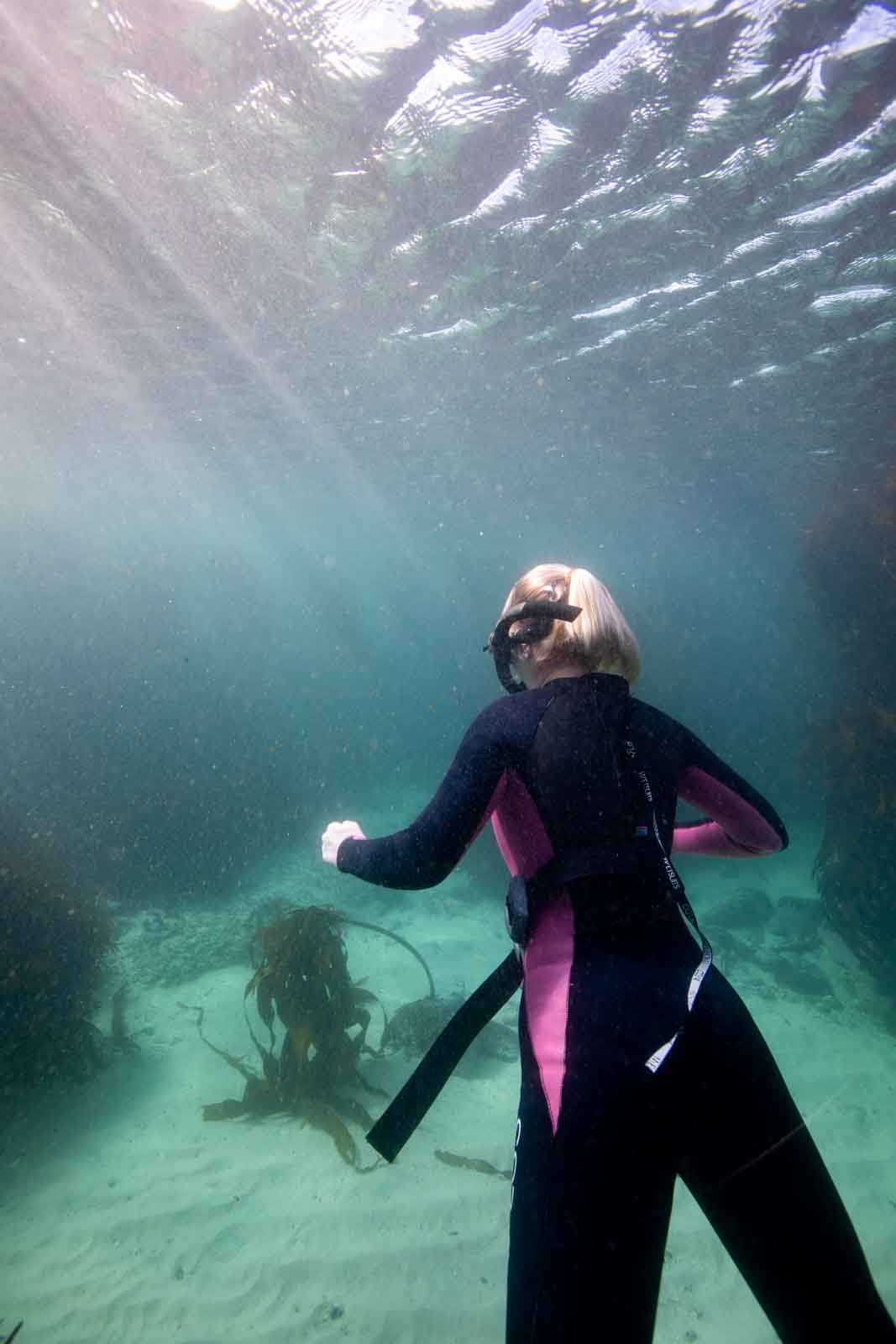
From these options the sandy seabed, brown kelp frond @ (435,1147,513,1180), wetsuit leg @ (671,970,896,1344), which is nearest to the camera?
wetsuit leg @ (671,970,896,1344)

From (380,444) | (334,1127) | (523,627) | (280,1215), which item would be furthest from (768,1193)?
(380,444)

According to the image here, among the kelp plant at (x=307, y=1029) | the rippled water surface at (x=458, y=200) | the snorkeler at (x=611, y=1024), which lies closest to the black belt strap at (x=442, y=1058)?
the snorkeler at (x=611, y=1024)

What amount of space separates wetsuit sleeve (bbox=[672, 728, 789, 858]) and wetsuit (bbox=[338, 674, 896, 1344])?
0.15m

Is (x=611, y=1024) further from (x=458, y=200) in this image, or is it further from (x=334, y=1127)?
(x=458, y=200)

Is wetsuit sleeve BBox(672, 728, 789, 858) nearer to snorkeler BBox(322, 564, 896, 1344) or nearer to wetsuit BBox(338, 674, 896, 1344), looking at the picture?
snorkeler BBox(322, 564, 896, 1344)

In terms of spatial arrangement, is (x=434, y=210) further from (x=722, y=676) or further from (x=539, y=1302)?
(x=722, y=676)

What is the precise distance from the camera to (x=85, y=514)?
168 ft

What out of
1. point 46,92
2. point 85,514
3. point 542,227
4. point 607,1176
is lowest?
point 607,1176

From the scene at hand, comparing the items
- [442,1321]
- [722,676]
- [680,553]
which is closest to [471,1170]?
[442,1321]

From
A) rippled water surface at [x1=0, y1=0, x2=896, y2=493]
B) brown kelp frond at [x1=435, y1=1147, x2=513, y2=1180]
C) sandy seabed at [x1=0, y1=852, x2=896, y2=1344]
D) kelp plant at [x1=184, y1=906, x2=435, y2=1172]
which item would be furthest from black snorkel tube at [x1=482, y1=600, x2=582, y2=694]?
rippled water surface at [x1=0, y1=0, x2=896, y2=493]

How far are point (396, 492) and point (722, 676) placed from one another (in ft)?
67.4

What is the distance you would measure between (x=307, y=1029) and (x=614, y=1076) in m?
5.76

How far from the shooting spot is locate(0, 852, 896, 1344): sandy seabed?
166 inches

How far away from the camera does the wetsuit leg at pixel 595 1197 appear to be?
169cm
